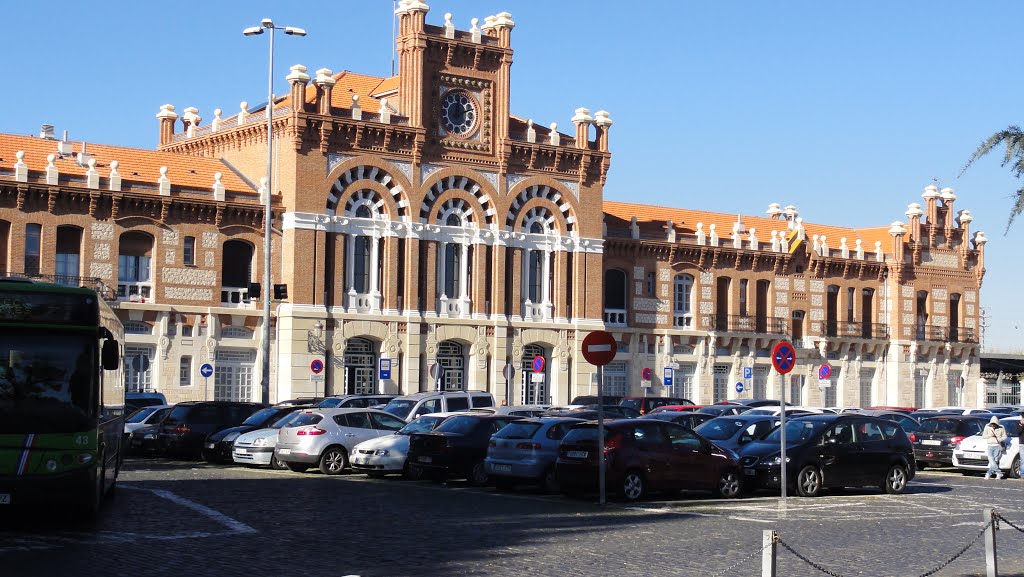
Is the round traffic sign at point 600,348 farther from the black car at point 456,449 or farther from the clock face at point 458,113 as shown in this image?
the clock face at point 458,113

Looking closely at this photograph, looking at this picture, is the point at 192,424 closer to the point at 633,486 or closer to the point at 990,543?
the point at 633,486

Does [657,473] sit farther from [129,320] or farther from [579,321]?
[579,321]

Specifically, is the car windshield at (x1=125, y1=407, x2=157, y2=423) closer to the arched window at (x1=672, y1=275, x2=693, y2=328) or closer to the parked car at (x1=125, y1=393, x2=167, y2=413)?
the parked car at (x1=125, y1=393, x2=167, y2=413)

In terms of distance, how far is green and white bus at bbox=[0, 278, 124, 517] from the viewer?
17.2 metres

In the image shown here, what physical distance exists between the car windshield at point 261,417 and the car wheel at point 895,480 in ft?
45.0

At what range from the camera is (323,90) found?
54.1 m

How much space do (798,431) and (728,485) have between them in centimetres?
216

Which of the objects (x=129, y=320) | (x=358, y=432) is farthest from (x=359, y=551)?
(x=129, y=320)

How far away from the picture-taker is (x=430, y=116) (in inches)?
2235

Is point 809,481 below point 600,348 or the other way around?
below

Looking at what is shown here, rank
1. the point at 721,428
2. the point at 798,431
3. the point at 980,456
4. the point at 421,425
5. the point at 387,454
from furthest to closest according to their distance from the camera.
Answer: the point at 980,456 < the point at 421,425 < the point at 721,428 < the point at 387,454 < the point at 798,431

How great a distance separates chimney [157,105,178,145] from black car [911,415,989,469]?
120 feet

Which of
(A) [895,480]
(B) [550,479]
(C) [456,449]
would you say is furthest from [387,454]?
(A) [895,480]

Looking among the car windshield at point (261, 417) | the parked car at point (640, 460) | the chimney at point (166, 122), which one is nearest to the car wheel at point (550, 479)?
the parked car at point (640, 460)
